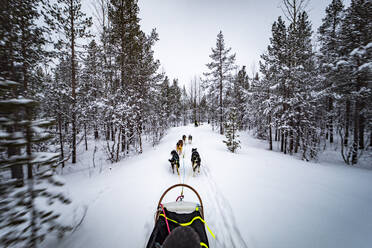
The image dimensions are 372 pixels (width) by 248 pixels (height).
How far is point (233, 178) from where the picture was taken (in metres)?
4.98

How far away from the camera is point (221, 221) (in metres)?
2.88

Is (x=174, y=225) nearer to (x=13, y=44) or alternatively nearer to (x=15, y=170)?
(x=15, y=170)

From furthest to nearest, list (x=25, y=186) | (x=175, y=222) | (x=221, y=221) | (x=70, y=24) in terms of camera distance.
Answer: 1. (x=70, y=24)
2. (x=221, y=221)
3. (x=175, y=222)
4. (x=25, y=186)

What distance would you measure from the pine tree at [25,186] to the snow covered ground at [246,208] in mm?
1197

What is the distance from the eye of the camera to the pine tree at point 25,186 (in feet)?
3.93

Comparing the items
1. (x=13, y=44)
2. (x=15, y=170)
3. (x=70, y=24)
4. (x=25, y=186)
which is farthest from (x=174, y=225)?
(x=70, y=24)

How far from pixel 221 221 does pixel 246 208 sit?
0.86 m

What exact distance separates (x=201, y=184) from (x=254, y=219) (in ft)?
6.43

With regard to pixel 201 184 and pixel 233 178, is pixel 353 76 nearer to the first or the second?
pixel 233 178

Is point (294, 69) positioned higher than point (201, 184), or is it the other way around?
point (294, 69)

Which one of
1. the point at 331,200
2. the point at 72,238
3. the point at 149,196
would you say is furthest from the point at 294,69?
the point at 72,238

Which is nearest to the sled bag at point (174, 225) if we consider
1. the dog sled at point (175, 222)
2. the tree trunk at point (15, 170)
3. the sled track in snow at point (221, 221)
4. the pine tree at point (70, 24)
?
the dog sled at point (175, 222)

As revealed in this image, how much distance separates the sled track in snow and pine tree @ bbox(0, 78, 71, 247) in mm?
2730

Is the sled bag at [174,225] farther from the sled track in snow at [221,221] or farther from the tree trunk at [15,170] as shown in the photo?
the tree trunk at [15,170]
